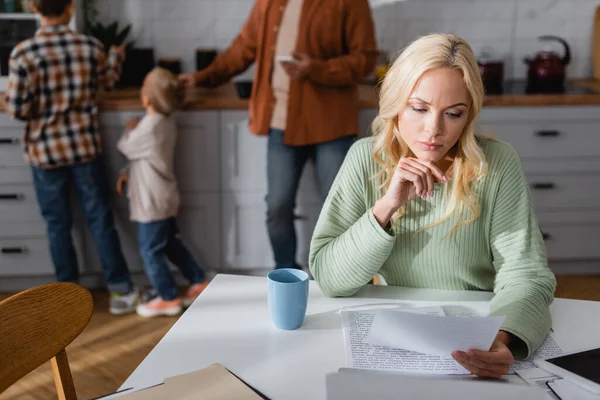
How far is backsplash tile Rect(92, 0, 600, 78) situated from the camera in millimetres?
3482

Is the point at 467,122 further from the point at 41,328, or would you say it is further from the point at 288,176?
the point at 288,176

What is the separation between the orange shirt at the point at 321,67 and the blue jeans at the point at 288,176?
0.18ft

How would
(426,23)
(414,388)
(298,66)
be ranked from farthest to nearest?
(426,23)
(298,66)
(414,388)

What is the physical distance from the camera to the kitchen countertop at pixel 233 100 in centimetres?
301

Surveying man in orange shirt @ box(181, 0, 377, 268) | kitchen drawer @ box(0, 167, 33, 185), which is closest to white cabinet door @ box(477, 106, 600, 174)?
man in orange shirt @ box(181, 0, 377, 268)

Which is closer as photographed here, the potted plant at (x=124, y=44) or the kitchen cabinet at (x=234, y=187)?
the kitchen cabinet at (x=234, y=187)

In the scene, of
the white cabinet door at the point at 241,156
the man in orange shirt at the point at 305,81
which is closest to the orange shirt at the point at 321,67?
the man in orange shirt at the point at 305,81

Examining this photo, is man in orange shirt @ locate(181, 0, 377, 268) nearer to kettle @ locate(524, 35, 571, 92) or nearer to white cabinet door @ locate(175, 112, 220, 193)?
white cabinet door @ locate(175, 112, 220, 193)

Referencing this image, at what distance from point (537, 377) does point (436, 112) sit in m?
0.51

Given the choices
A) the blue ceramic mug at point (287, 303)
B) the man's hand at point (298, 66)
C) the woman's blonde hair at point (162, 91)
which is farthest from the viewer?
the woman's blonde hair at point (162, 91)

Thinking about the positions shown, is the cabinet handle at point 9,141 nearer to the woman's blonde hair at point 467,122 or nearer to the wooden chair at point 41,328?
the woman's blonde hair at point 467,122

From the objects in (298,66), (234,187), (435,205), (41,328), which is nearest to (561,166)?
(298,66)

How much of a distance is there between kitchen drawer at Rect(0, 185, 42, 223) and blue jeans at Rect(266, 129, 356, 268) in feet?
3.29

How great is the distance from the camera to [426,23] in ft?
11.8
